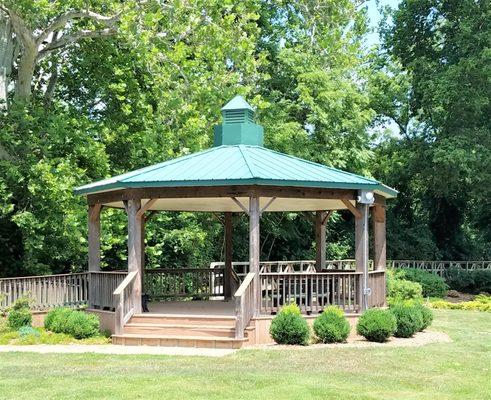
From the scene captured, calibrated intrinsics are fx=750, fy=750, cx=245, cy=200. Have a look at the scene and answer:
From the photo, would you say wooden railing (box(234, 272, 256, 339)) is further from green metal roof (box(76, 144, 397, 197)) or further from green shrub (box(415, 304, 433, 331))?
green shrub (box(415, 304, 433, 331))

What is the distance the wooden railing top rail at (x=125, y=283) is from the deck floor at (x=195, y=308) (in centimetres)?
142

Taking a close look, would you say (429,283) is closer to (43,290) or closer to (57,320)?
(43,290)

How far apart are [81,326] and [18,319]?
5.76ft

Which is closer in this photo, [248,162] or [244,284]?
[244,284]

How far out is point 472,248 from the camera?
3759 centimetres

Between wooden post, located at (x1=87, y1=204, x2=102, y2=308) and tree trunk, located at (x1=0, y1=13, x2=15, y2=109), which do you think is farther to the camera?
tree trunk, located at (x1=0, y1=13, x2=15, y2=109)

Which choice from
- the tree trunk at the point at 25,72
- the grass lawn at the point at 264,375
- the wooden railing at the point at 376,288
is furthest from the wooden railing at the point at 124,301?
the tree trunk at the point at 25,72

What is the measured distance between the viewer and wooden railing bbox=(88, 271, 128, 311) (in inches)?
624

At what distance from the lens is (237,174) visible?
14.4 m

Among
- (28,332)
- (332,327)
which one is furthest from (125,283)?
(332,327)

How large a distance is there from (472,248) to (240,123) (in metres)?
23.7

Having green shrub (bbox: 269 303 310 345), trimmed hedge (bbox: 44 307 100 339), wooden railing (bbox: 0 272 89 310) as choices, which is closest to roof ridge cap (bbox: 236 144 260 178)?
green shrub (bbox: 269 303 310 345)

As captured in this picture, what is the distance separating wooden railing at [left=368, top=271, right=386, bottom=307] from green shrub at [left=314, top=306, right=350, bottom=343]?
5.52 feet

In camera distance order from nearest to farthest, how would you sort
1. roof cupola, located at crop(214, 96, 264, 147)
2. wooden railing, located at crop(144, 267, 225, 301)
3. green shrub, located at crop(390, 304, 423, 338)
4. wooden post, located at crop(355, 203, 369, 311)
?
green shrub, located at crop(390, 304, 423, 338) < wooden post, located at crop(355, 203, 369, 311) < roof cupola, located at crop(214, 96, 264, 147) < wooden railing, located at crop(144, 267, 225, 301)
